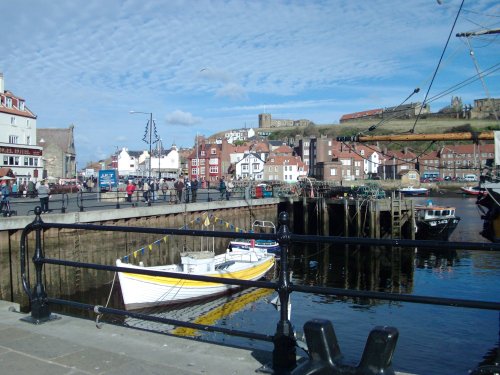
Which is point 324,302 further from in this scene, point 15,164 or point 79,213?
point 15,164

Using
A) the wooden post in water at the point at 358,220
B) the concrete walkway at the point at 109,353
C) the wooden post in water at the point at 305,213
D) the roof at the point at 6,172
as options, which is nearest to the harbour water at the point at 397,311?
the wooden post in water at the point at 358,220

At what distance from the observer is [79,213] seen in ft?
69.6

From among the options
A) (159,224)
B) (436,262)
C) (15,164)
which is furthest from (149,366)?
(15,164)

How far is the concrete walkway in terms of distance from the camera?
3912 millimetres

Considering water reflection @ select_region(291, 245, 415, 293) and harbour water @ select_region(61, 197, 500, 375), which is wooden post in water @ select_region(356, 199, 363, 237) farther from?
harbour water @ select_region(61, 197, 500, 375)

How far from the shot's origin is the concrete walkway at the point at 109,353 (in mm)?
3912

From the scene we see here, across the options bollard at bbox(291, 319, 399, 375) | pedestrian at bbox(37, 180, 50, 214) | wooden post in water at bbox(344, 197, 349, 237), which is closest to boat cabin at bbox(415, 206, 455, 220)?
wooden post in water at bbox(344, 197, 349, 237)

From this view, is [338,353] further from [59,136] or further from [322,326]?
[59,136]

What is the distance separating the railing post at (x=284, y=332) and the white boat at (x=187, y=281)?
495 inches

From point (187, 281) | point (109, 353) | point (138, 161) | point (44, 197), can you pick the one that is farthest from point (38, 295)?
point (138, 161)

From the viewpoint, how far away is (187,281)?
1873 cm

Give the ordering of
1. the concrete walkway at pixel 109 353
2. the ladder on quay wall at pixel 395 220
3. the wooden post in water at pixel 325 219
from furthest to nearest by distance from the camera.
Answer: the wooden post in water at pixel 325 219, the ladder on quay wall at pixel 395 220, the concrete walkway at pixel 109 353

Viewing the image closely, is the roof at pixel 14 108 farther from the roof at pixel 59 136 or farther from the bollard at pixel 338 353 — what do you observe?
the bollard at pixel 338 353

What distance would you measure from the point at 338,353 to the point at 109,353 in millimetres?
2103
